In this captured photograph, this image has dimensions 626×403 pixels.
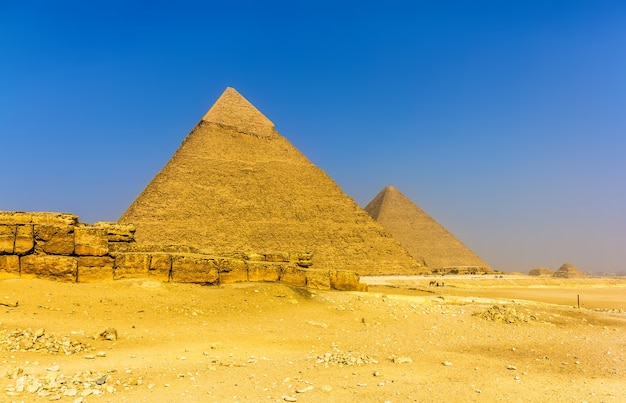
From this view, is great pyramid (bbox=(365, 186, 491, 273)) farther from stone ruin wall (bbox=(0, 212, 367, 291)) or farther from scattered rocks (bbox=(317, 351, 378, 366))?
scattered rocks (bbox=(317, 351, 378, 366))

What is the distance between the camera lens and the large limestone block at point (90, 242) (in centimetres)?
905

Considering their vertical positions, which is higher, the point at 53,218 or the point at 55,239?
the point at 53,218

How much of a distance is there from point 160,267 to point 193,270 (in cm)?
57

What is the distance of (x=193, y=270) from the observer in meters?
9.55

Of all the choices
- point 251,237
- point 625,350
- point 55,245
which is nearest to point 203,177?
point 251,237

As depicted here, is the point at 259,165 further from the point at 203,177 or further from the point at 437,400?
the point at 437,400

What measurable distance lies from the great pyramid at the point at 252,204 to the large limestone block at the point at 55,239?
3408cm

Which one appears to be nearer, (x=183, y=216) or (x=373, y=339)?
(x=373, y=339)

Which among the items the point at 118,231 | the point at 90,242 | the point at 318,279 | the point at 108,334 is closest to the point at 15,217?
the point at 90,242

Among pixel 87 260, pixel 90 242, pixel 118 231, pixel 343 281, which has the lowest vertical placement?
pixel 343 281

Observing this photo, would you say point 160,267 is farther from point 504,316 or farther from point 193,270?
point 504,316

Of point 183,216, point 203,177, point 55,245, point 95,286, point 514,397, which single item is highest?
point 203,177

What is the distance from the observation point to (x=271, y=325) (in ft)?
26.6

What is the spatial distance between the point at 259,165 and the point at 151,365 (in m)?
50.9
